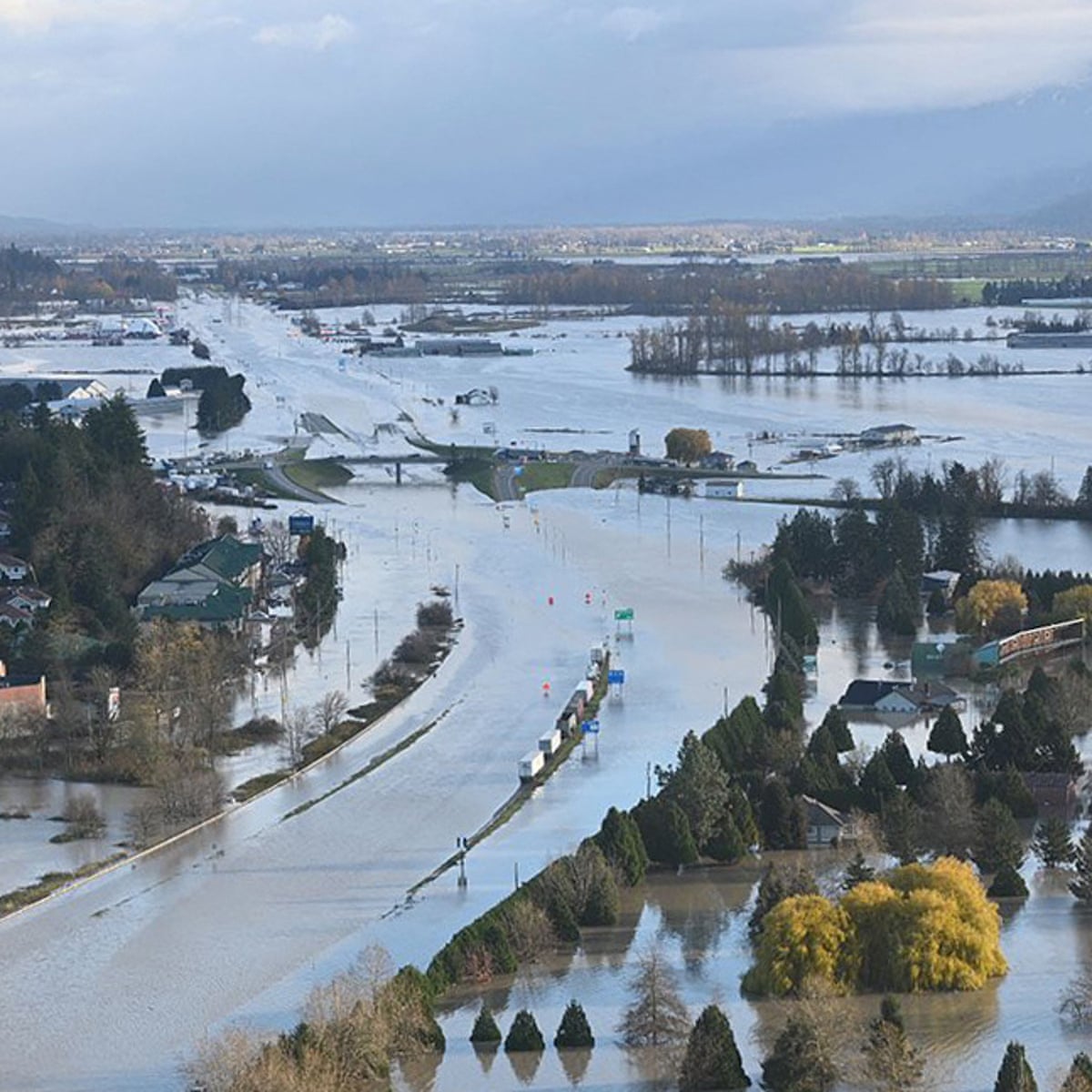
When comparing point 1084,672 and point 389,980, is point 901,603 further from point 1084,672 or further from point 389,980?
point 389,980

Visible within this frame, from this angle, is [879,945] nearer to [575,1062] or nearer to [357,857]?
[575,1062]

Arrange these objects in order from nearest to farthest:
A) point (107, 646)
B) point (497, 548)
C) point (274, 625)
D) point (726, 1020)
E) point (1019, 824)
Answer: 1. point (726, 1020)
2. point (1019, 824)
3. point (107, 646)
4. point (274, 625)
5. point (497, 548)

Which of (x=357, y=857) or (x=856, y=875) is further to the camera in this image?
(x=357, y=857)

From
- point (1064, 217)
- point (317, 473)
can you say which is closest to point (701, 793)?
point (317, 473)

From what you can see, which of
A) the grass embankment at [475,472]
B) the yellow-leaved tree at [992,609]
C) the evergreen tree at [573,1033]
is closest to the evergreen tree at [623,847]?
the evergreen tree at [573,1033]

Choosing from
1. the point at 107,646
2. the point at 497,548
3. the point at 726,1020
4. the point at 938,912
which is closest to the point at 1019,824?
the point at 938,912

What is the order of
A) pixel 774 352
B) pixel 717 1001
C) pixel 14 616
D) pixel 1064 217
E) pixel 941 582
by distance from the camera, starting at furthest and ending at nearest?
pixel 1064 217
pixel 774 352
pixel 941 582
pixel 14 616
pixel 717 1001
